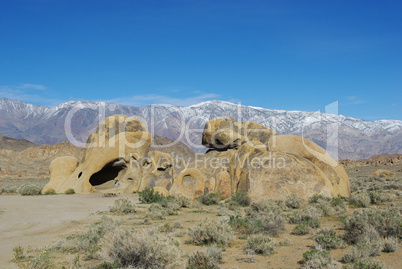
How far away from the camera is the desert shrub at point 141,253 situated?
5039 millimetres

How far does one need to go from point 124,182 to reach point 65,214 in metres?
11.8

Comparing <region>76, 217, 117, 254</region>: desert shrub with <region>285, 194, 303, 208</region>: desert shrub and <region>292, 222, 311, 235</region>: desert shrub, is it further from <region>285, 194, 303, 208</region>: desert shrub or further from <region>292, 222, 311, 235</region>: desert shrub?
<region>285, 194, 303, 208</region>: desert shrub

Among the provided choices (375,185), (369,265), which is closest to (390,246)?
(369,265)

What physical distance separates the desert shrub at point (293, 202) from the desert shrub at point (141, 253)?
29.4 ft

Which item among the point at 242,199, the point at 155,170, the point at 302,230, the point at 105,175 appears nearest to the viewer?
the point at 302,230

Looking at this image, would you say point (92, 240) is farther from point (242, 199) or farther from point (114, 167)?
point (114, 167)

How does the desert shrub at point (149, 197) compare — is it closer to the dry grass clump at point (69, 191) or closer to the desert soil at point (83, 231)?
the desert soil at point (83, 231)

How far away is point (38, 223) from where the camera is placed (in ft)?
37.5

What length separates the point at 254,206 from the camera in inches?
480

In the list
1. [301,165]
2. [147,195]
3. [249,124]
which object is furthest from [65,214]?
[249,124]

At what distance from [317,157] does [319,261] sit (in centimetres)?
1203

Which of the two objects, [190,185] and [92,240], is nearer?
[92,240]

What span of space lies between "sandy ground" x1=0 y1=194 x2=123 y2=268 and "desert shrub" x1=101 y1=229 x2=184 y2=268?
2673mm

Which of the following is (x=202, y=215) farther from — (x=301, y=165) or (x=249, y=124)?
(x=249, y=124)
